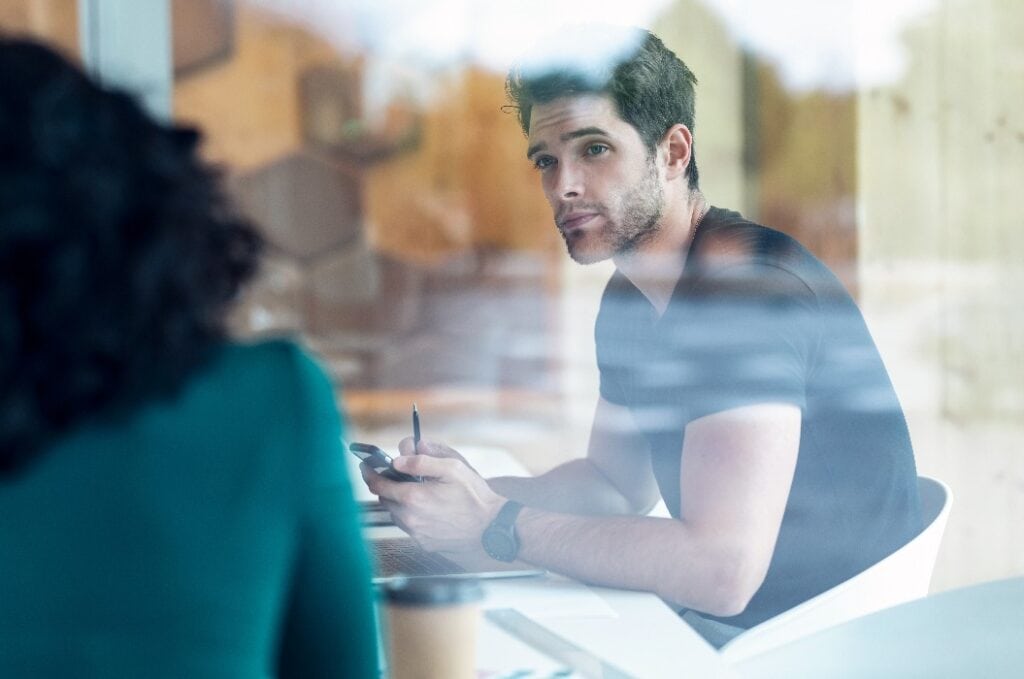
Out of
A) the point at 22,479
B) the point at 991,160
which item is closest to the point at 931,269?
the point at 991,160

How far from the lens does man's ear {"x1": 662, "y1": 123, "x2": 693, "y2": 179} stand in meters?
1.63

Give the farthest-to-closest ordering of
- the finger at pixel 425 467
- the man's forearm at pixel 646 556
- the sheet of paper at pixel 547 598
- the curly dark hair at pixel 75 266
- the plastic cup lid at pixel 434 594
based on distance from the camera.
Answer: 1. the finger at pixel 425 467
2. the man's forearm at pixel 646 556
3. the sheet of paper at pixel 547 598
4. the plastic cup lid at pixel 434 594
5. the curly dark hair at pixel 75 266

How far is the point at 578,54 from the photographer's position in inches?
63.8

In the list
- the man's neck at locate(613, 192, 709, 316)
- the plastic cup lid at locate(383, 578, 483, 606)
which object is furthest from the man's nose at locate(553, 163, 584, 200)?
the plastic cup lid at locate(383, 578, 483, 606)

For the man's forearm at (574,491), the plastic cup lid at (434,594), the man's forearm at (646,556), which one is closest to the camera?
the plastic cup lid at (434,594)

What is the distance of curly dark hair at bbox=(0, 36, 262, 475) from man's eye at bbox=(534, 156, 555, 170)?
108 centimetres

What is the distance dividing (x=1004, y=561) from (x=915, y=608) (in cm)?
50

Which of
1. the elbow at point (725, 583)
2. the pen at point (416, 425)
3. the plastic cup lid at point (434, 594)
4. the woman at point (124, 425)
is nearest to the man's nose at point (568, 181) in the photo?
the pen at point (416, 425)

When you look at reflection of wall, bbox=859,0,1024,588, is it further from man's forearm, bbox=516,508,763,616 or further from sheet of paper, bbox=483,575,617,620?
sheet of paper, bbox=483,575,617,620

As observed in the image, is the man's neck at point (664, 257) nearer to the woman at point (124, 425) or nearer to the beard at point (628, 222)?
the beard at point (628, 222)

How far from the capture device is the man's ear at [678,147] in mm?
1631

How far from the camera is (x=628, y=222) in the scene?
5.48 ft

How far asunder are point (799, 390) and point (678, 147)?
0.37 metres

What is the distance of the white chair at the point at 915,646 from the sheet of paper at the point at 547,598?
16 cm
